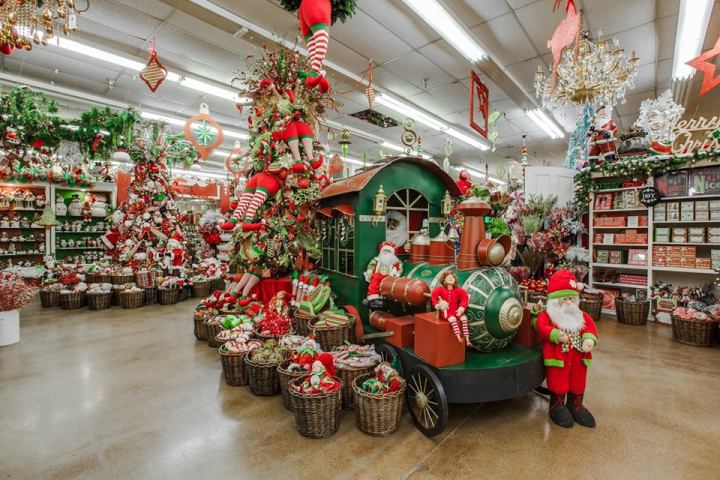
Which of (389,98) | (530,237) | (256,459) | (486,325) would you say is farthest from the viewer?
(389,98)

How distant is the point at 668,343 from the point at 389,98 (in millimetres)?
6233

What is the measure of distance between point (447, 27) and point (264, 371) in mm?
4970

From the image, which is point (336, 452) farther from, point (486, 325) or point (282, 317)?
point (282, 317)

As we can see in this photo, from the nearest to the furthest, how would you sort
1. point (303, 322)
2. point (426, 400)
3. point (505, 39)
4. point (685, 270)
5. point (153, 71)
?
point (426, 400) < point (303, 322) < point (153, 71) < point (685, 270) < point (505, 39)

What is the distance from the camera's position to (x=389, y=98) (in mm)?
7633

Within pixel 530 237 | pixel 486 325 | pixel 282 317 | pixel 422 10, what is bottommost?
pixel 282 317

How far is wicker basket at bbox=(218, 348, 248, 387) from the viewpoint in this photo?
3.29 metres

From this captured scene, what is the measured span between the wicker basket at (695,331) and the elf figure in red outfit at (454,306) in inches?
151

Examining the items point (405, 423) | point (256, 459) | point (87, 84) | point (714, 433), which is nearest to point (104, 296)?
point (87, 84)

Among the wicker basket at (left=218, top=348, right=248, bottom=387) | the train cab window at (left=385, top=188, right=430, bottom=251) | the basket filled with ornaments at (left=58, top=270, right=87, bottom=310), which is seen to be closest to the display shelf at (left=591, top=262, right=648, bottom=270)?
the train cab window at (left=385, top=188, right=430, bottom=251)

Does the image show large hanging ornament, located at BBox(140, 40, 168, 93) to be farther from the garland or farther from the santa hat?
the garland

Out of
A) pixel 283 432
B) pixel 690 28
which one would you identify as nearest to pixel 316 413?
pixel 283 432

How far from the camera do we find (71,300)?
623cm

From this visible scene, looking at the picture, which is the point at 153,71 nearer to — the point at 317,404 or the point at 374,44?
the point at 374,44
